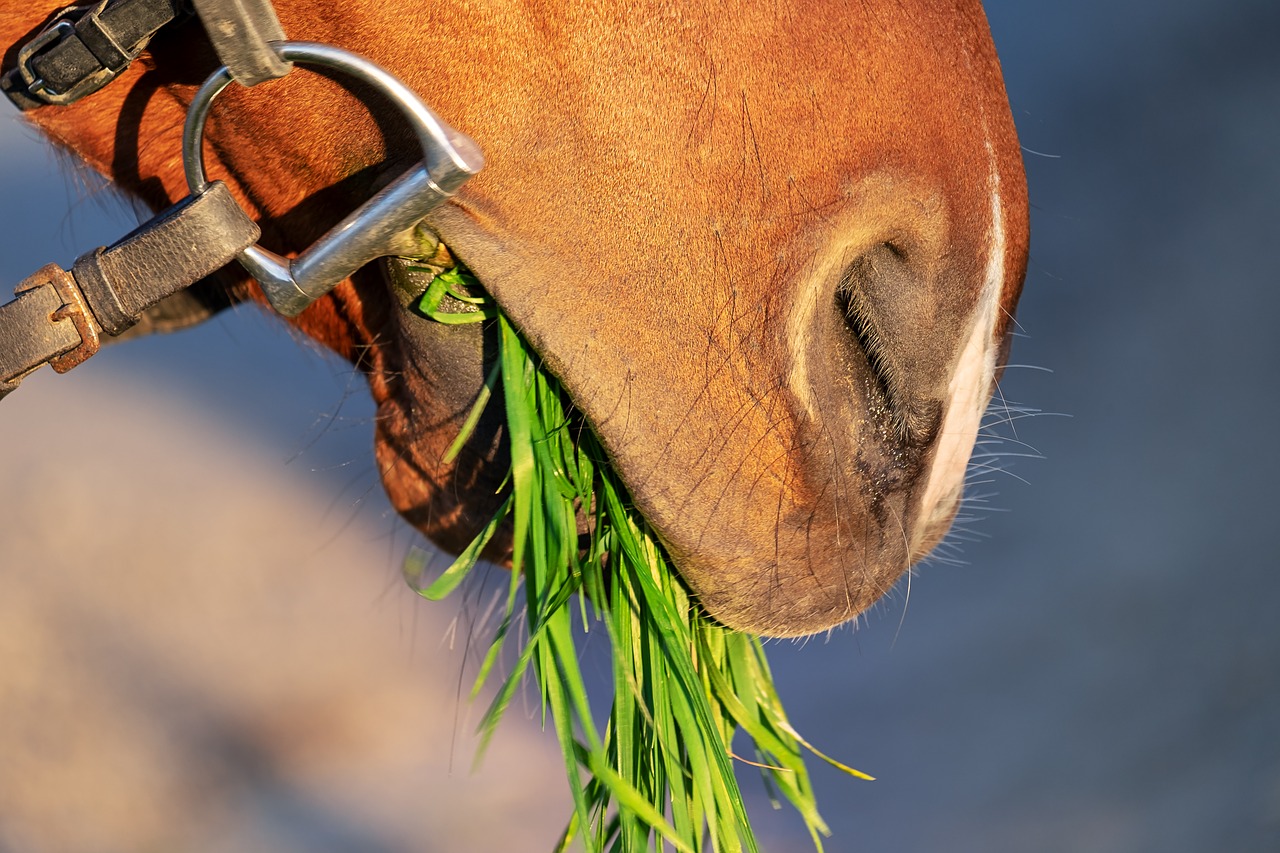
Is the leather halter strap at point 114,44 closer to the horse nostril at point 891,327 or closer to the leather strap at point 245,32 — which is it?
the leather strap at point 245,32

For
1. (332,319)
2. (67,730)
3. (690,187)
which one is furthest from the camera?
(67,730)

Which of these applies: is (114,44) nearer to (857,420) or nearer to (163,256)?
(163,256)

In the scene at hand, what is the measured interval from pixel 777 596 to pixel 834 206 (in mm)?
193

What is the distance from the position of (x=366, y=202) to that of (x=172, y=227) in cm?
8

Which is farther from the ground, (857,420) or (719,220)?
(719,220)

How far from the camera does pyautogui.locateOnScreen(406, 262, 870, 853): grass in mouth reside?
0.47 meters

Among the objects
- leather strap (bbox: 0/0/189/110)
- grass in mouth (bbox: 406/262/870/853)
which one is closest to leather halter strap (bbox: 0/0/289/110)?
leather strap (bbox: 0/0/189/110)

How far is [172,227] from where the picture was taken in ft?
1.40

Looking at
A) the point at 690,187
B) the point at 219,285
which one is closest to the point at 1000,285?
the point at 690,187

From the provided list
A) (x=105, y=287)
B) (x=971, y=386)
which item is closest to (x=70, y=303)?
(x=105, y=287)

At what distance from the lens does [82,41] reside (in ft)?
1.41

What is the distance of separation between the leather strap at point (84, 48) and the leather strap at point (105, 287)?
7 centimetres

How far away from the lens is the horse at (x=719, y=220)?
1.32 feet

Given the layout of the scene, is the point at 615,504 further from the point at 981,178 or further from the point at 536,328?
the point at 981,178
